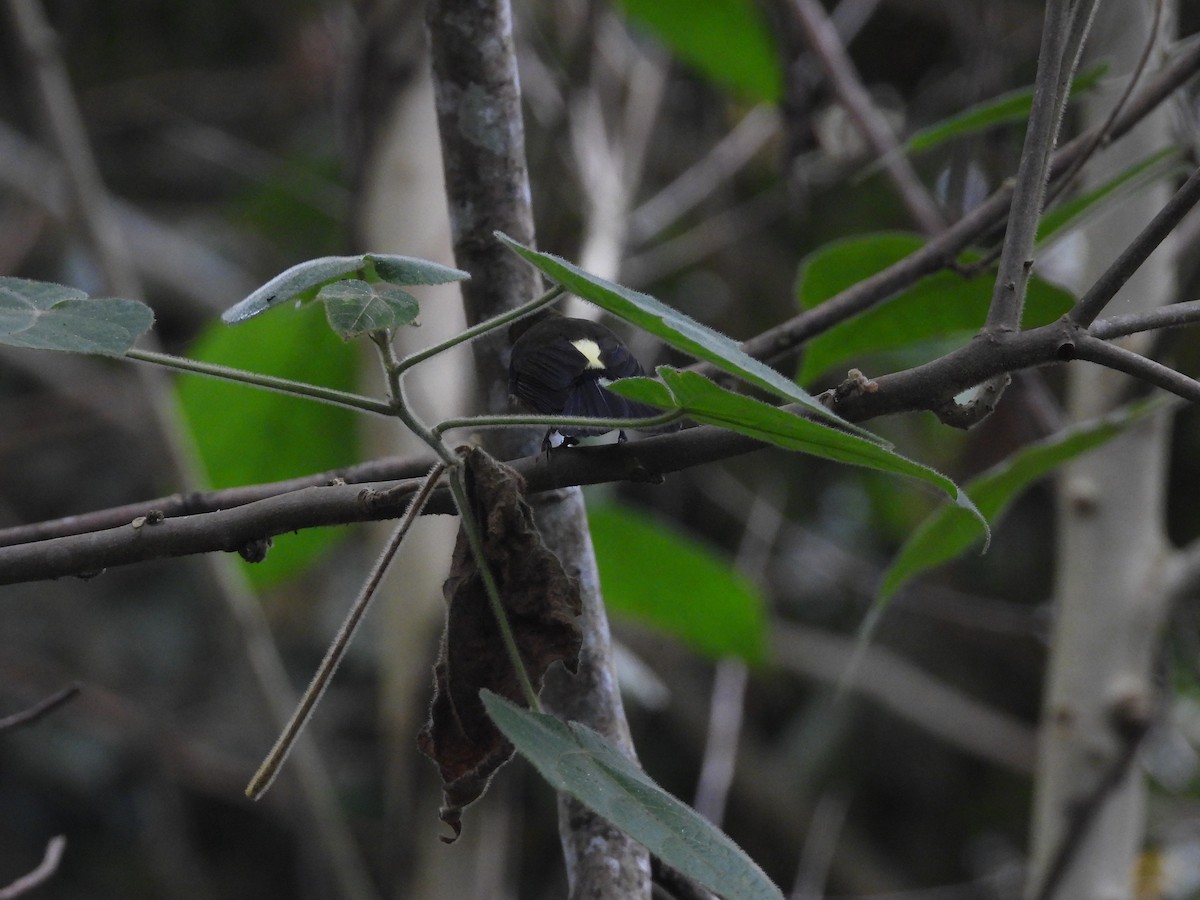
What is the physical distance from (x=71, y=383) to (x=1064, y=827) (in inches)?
130

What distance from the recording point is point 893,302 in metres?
1.04

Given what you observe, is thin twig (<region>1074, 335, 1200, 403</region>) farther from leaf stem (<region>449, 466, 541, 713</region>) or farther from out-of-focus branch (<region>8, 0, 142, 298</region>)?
out-of-focus branch (<region>8, 0, 142, 298</region>)

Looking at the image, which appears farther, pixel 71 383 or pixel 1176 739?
pixel 71 383

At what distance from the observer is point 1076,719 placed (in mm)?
1534

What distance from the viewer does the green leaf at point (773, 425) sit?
536mm

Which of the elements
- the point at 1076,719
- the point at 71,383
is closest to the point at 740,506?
the point at 1076,719

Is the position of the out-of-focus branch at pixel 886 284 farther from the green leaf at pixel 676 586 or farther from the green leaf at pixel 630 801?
the green leaf at pixel 676 586

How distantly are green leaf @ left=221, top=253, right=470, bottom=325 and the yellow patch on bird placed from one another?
0.27 m

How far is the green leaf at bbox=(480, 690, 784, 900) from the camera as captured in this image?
0.55 m

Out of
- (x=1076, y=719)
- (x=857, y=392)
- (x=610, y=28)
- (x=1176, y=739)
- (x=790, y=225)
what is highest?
(x=610, y=28)

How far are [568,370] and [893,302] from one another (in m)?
0.32

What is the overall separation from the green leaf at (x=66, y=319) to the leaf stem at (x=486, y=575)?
6.7 inches

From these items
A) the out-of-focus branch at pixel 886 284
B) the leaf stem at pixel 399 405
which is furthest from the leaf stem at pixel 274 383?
the out-of-focus branch at pixel 886 284

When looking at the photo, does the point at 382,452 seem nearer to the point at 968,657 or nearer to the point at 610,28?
the point at 610,28
